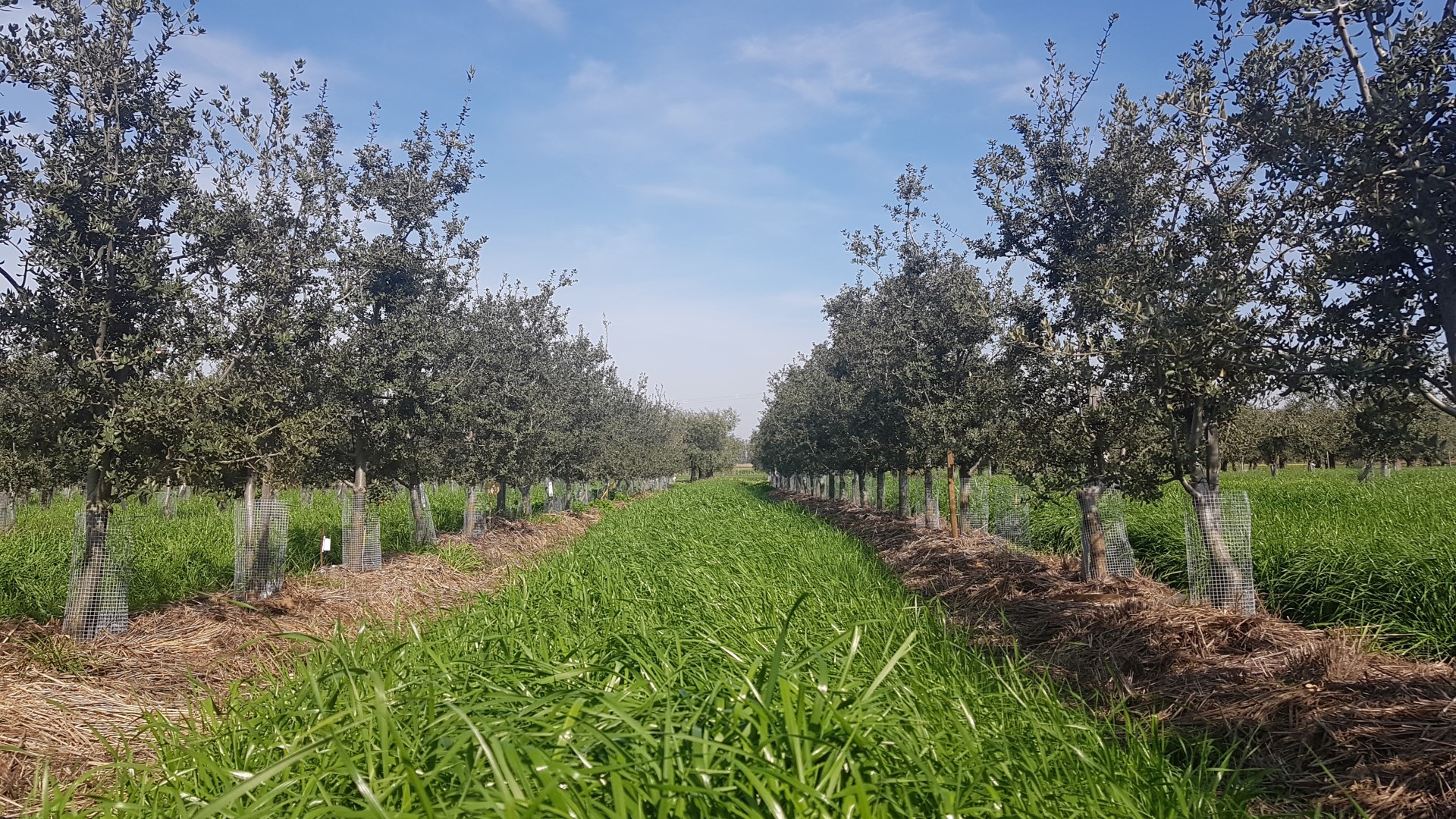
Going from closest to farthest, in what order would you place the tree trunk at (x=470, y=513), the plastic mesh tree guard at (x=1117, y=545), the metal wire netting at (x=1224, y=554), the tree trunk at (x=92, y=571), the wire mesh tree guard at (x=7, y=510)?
the tree trunk at (x=92, y=571) → the metal wire netting at (x=1224, y=554) → the plastic mesh tree guard at (x=1117, y=545) → the tree trunk at (x=470, y=513) → the wire mesh tree guard at (x=7, y=510)

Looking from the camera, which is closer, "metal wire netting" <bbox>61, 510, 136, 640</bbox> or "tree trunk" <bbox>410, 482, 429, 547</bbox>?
"metal wire netting" <bbox>61, 510, 136, 640</bbox>

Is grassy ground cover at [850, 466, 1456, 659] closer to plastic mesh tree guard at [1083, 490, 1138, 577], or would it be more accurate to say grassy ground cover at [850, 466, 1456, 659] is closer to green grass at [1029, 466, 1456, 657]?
green grass at [1029, 466, 1456, 657]

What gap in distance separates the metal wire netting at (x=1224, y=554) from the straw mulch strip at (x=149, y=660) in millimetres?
7599

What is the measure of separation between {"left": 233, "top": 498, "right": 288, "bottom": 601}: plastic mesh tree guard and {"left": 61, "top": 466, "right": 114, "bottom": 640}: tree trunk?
1814 mm

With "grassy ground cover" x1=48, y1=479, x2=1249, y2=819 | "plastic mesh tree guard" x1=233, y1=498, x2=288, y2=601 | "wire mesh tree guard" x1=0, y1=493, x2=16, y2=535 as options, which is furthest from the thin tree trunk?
"wire mesh tree guard" x1=0, y1=493, x2=16, y2=535

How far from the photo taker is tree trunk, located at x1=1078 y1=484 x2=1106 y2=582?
975 centimetres

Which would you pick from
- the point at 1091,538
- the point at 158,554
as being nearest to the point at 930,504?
the point at 1091,538

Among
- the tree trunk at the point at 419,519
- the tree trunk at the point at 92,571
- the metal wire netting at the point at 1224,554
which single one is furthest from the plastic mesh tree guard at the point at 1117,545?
the tree trunk at the point at 419,519

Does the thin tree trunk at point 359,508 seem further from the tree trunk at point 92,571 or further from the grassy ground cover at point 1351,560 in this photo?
the grassy ground cover at point 1351,560

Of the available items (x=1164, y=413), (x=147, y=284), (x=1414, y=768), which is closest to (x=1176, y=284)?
(x=1164, y=413)

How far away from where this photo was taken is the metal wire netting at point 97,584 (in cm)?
703

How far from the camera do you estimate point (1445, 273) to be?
464 cm

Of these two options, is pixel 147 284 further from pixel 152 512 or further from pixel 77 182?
pixel 152 512

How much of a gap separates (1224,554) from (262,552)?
10.8 m
